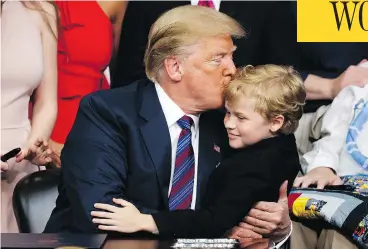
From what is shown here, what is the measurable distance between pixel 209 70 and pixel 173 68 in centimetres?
9

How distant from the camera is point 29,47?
2.53 metres

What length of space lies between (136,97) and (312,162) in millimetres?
645

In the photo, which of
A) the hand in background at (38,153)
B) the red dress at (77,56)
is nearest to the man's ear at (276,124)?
the hand in background at (38,153)

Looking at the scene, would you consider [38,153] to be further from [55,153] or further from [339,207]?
[339,207]

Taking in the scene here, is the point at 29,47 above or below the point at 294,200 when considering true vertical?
above

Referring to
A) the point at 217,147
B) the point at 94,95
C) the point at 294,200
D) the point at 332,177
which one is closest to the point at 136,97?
the point at 94,95

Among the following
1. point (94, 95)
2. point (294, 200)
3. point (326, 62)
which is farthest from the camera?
point (326, 62)

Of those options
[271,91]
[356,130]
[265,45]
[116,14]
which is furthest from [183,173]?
[116,14]

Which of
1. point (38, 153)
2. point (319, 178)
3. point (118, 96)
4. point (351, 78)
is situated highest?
point (118, 96)

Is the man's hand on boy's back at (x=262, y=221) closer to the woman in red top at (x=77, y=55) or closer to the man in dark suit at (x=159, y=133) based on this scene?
the man in dark suit at (x=159, y=133)

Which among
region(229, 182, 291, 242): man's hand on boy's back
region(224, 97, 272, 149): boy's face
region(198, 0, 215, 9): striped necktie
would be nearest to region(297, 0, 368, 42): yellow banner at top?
region(198, 0, 215, 9): striped necktie

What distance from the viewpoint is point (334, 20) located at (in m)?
2.38

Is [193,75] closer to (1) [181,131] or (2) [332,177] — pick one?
(1) [181,131]

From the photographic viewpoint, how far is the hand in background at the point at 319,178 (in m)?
2.37
